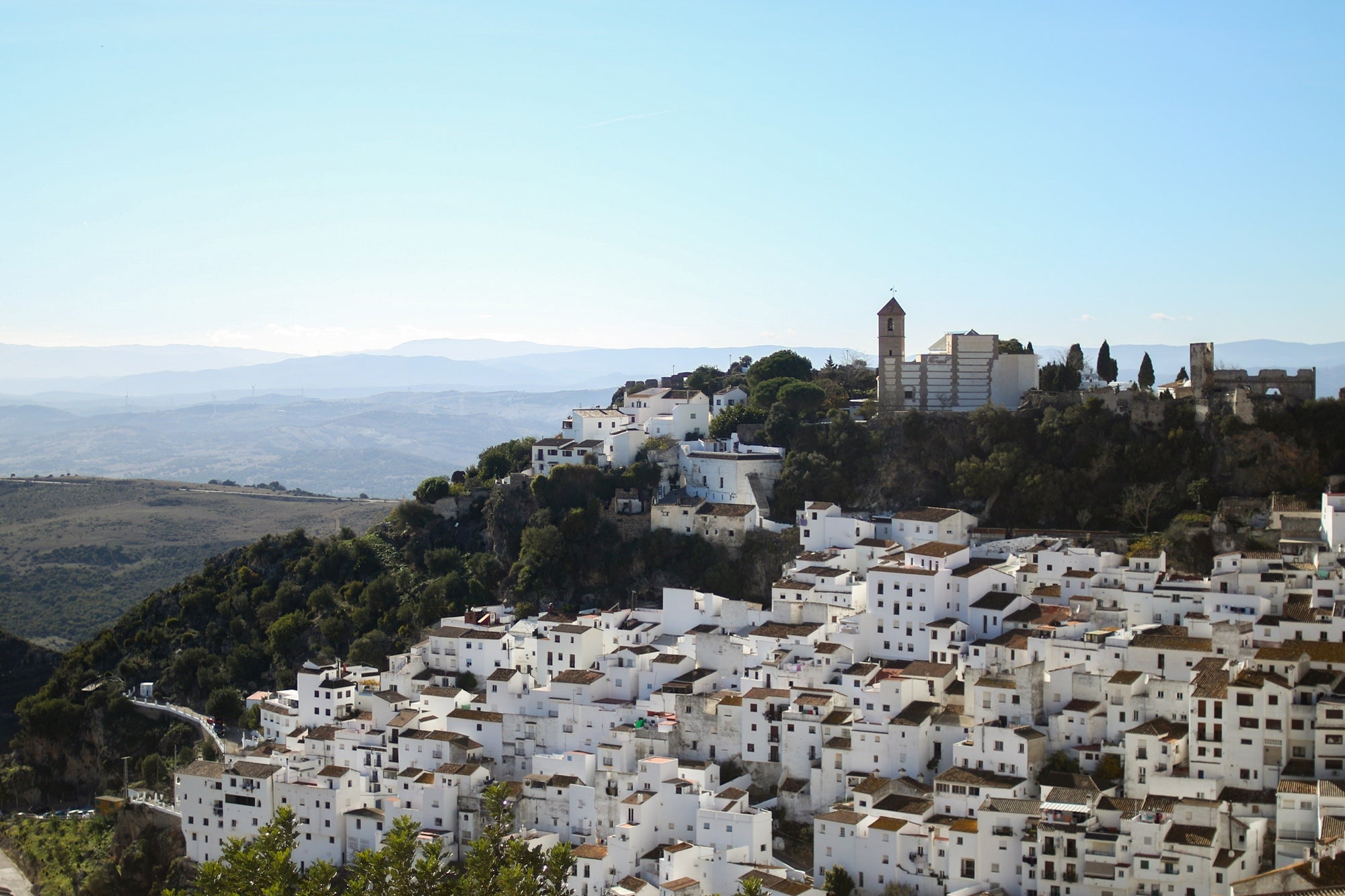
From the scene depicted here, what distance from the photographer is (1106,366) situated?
4825 centimetres

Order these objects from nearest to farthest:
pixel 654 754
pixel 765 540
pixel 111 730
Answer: pixel 654 754 < pixel 765 540 < pixel 111 730

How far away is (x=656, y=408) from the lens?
52969 millimetres

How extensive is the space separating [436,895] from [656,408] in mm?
27340

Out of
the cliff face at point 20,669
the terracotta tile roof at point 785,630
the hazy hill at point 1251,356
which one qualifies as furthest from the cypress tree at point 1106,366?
the hazy hill at point 1251,356

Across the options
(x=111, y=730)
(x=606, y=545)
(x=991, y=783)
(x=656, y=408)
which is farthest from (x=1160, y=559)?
(x=111, y=730)

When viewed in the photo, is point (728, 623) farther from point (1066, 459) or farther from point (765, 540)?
point (1066, 459)

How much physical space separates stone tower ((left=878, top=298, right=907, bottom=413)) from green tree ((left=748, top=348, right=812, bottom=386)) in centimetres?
709

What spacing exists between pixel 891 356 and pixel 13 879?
3261 cm

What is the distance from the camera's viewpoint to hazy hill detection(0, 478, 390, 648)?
71.1m

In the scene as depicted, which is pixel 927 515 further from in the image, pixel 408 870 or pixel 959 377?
pixel 408 870

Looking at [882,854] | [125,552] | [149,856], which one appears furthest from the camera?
[125,552]

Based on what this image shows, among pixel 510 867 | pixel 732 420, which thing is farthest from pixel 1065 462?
pixel 510 867

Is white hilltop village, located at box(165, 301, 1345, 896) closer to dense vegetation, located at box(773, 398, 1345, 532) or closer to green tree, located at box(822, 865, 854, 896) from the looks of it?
green tree, located at box(822, 865, 854, 896)

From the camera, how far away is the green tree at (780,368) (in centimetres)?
5619
